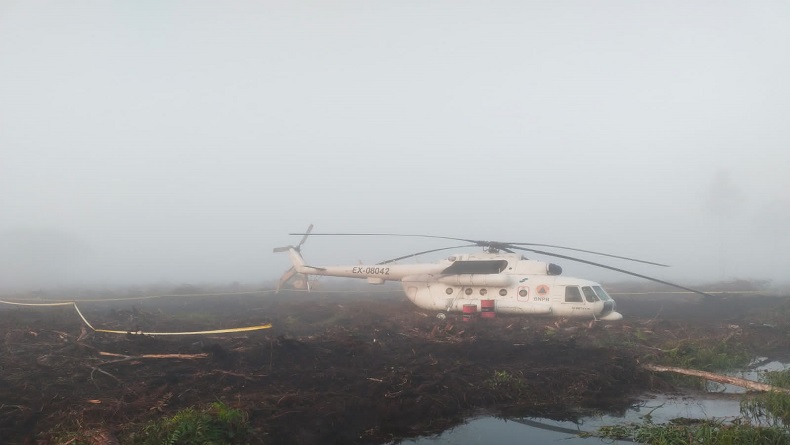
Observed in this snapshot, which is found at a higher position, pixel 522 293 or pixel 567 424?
pixel 522 293

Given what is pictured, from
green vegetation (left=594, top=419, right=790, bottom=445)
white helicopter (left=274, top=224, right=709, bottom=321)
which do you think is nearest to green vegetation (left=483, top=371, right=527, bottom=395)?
green vegetation (left=594, top=419, right=790, bottom=445)

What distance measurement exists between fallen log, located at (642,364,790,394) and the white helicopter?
6101 millimetres

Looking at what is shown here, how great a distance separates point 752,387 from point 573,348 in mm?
3987

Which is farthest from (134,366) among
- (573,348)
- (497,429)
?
(573,348)

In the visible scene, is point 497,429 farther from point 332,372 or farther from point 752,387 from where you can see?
point 752,387

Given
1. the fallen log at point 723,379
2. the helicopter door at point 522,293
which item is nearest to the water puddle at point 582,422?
the fallen log at point 723,379

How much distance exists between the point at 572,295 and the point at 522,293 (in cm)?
178

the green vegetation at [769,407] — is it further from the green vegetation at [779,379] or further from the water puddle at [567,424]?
the green vegetation at [779,379]

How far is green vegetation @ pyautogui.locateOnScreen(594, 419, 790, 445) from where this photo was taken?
6785 mm

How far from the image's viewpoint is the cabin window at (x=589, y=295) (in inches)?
704

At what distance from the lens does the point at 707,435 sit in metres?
6.89

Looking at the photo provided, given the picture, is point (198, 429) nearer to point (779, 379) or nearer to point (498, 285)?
point (779, 379)

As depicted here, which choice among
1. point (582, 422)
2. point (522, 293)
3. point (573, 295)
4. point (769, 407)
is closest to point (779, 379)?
point (769, 407)

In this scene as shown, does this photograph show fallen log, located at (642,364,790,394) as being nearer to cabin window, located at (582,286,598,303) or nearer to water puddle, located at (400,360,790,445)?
water puddle, located at (400,360,790,445)
